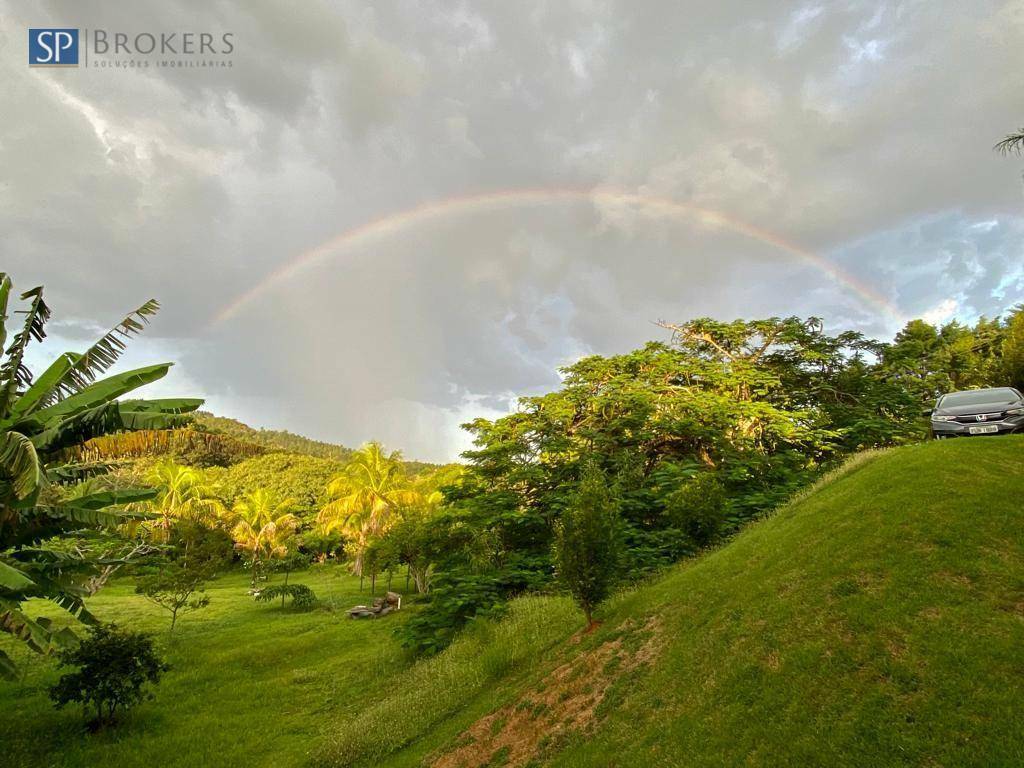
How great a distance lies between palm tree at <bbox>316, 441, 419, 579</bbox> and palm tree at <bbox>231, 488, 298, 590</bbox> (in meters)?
9.17

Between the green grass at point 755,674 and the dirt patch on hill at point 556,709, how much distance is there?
0.30ft

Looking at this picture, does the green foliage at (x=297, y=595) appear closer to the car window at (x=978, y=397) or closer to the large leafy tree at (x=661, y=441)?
the large leafy tree at (x=661, y=441)

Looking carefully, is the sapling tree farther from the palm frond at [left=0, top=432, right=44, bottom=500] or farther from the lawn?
the palm frond at [left=0, top=432, right=44, bottom=500]

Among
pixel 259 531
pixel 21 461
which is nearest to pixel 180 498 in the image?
pixel 259 531

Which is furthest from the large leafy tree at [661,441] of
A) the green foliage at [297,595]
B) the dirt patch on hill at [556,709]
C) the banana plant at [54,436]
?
the green foliage at [297,595]

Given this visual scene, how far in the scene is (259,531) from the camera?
5647cm

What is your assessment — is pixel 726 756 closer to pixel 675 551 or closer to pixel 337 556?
pixel 675 551

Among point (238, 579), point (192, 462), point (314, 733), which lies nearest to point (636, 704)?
point (314, 733)

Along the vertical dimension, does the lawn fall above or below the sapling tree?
below

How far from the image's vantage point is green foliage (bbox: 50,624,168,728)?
1548 centimetres

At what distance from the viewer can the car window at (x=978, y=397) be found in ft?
58.0

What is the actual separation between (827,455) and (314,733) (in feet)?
94.2

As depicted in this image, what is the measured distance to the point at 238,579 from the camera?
59594 mm

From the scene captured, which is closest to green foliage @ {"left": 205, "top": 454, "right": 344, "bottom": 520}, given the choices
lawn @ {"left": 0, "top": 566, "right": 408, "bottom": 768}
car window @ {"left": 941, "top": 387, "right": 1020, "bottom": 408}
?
lawn @ {"left": 0, "top": 566, "right": 408, "bottom": 768}
